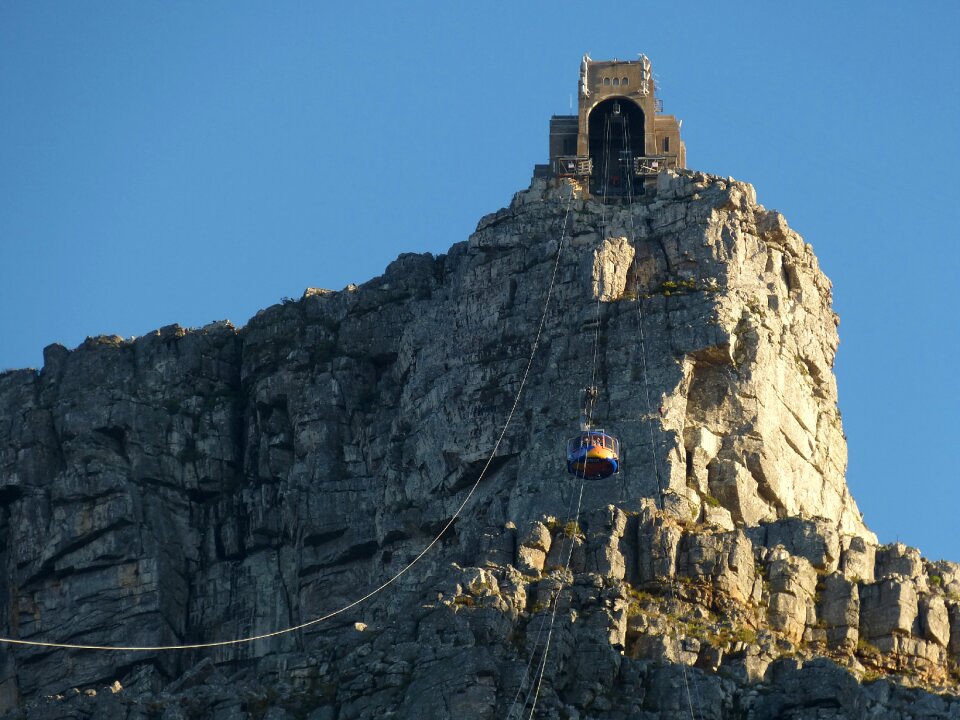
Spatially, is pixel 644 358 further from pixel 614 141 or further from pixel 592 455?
pixel 614 141

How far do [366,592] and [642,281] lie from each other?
2097cm

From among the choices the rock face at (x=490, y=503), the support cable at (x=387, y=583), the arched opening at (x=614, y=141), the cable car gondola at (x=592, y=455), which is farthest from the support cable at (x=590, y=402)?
the support cable at (x=387, y=583)

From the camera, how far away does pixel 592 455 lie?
469 ft

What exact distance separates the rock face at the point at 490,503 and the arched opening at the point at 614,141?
5311 mm

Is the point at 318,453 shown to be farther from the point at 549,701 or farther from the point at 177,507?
the point at 549,701

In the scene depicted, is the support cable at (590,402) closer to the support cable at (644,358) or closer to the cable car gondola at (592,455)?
the cable car gondola at (592,455)

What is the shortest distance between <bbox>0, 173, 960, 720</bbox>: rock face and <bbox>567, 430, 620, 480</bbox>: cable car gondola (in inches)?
69.5

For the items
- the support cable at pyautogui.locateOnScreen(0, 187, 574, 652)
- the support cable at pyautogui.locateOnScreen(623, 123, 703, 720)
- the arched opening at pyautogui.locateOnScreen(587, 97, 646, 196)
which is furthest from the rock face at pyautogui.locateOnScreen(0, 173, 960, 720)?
the arched opening at pyautogui.locateOnScreen(587, 97, 646, 196)

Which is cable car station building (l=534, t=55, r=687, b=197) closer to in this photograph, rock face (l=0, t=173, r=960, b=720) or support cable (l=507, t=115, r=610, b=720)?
support cable (l=507, t=115, r=610, b=720)

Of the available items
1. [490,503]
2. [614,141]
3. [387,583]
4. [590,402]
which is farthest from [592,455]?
[614,141]

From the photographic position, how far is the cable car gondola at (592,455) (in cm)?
14300

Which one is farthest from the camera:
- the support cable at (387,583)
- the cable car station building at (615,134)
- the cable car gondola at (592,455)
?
the cable car station building at (615,134)

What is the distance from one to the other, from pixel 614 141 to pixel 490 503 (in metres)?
29.8

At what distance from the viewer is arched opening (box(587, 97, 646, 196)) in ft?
557
